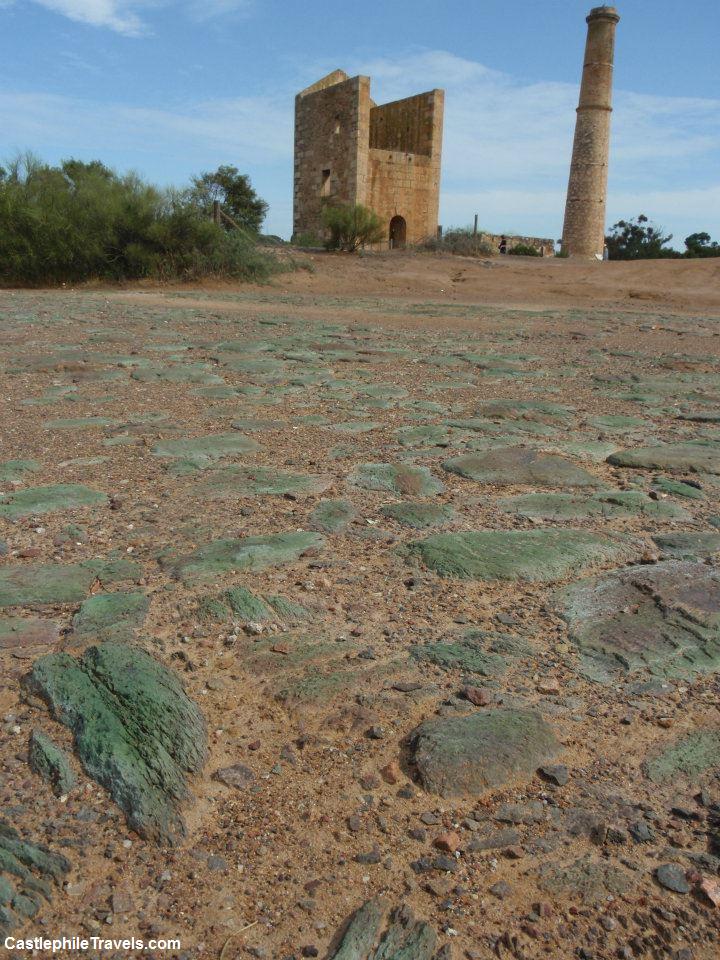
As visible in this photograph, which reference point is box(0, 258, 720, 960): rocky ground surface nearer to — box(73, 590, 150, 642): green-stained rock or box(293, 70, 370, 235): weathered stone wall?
box(73, 590, 150, 642): green-stained rock

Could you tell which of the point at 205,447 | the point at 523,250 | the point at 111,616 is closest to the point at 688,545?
the point at 111,616

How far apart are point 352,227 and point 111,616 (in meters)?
20.1

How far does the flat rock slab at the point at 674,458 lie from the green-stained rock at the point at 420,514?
1.09m

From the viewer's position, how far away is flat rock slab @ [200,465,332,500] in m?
3.23

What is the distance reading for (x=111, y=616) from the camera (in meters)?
2.24

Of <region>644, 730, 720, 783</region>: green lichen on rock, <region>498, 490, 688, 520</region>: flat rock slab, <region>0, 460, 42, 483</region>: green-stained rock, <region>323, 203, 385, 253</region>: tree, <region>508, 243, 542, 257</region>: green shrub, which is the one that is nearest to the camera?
<region>644, 730, 720, 783</region>: green lichen on rock

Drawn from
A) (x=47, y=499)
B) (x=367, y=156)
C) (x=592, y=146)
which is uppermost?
(x=592, y=146)

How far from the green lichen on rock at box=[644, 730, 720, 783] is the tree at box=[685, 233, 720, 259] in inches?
1364

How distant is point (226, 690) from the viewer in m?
1.95

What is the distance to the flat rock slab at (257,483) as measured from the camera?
10.6 feet

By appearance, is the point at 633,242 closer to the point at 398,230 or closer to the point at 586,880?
the point at 398,230

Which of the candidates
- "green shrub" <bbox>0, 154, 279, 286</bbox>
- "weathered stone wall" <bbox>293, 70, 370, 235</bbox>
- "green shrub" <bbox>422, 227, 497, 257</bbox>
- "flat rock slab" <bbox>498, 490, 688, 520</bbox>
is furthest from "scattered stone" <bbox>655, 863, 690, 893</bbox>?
"weathered stone wall" <bbox>293, 70, 370, 235</bbox>

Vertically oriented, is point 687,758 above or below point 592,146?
below

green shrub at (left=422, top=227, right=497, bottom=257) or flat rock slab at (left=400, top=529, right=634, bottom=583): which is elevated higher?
green shrub at (left=422, top=227, right=497, bottom=257)
